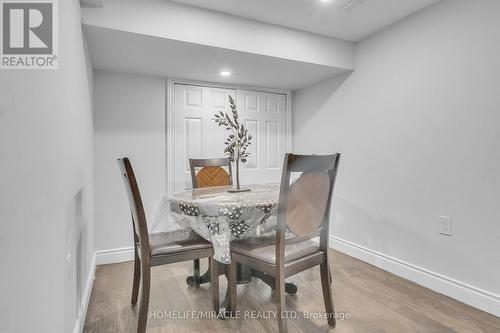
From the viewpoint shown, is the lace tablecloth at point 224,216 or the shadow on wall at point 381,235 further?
the shadow on wall at point 381,235

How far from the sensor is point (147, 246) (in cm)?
156

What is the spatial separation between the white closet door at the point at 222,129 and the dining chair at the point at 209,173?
494mm

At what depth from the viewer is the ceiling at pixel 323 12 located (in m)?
2.21

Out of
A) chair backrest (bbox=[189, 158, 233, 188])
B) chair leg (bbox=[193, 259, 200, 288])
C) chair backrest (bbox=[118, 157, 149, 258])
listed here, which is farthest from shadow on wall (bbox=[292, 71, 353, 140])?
chair backrest (bbox=[118, 157, 149, 258])

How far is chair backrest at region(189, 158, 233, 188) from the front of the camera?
274 centimetres

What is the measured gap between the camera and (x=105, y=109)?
9.32 feet

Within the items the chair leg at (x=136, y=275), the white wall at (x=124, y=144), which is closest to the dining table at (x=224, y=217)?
the chair leg at (x=136, y=275)

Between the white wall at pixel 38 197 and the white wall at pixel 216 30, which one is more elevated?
the white wall at pixel 216 30

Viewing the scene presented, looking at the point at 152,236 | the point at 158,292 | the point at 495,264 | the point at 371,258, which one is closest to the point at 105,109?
the point at 152,236

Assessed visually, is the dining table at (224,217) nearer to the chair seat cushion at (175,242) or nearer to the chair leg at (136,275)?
the chair seat cushion at (175,242)

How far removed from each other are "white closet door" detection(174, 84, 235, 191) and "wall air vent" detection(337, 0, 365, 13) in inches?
63.0

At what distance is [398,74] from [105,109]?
2851mm

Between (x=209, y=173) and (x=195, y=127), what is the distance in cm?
74

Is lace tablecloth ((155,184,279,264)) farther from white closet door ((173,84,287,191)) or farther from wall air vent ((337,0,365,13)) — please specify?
wall air vent ((337,0,365,13))
